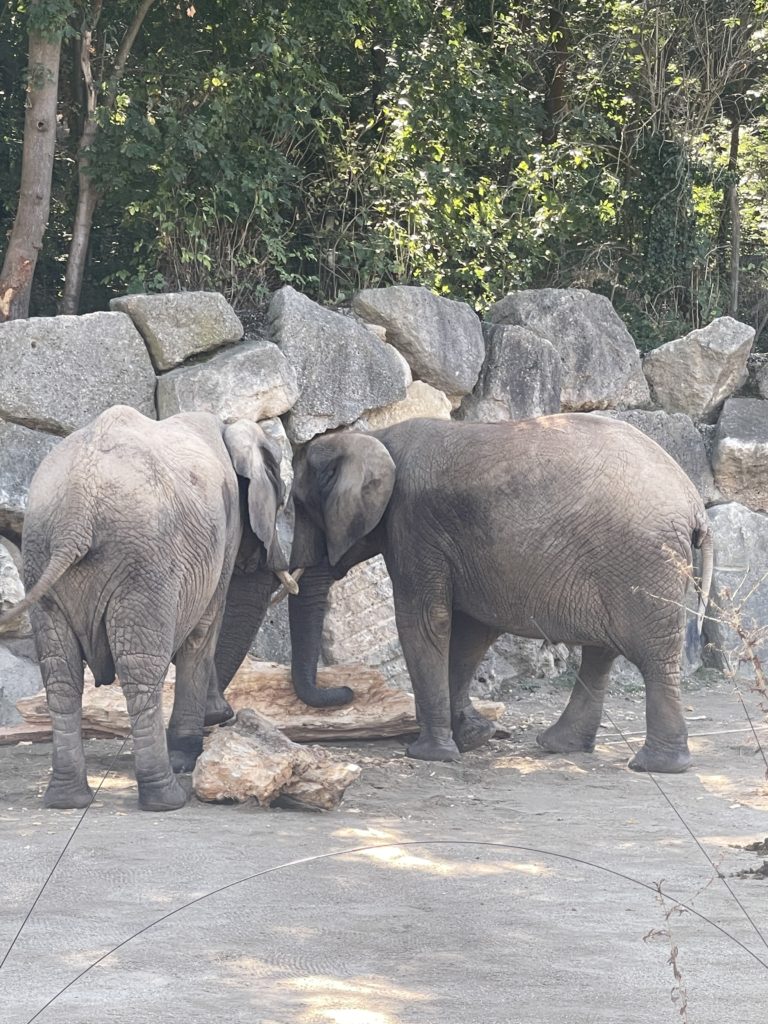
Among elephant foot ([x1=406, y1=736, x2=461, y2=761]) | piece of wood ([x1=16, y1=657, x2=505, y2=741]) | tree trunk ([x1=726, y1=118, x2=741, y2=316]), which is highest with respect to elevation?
tree trunk ([x1=726, y1=118, x2=741, y2=316])

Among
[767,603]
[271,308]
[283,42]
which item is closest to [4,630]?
[271,308]

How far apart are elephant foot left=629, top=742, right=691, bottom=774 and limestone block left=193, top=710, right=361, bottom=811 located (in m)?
1.87

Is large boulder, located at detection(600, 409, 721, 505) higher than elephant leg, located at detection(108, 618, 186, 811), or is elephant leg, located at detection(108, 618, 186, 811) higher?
large boulder, located at detection(600, 409, 721, 505)

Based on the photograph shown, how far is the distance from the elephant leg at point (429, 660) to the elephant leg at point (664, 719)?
1051 millimetres

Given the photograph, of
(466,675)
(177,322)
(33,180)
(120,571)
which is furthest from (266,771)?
(33,180)

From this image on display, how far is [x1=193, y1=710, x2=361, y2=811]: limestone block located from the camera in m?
6.58

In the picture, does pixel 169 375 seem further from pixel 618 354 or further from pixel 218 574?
pixel 618 354

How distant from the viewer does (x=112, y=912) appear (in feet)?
16.3

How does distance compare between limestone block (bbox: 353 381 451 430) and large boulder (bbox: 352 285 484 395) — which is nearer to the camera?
limestone block (bbox: 353 381 451 430)

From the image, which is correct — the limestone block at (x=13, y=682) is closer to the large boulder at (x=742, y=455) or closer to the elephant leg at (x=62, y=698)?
the elephant leg at (x=62, y=698)

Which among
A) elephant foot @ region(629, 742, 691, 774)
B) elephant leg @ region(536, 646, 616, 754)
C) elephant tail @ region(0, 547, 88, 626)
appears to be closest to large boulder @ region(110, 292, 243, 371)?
elephant leg @ region(536, 646, 616, 754)

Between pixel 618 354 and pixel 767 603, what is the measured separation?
230 cm

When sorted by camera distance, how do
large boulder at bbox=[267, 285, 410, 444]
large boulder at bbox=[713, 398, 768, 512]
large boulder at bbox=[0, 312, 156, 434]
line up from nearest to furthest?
large boulder at bbox=[0, 312, 156, 434]
large boulder at bbox=[267, 285, 410, 444]
large boulder at bbox=[713, 398, 768, 512]

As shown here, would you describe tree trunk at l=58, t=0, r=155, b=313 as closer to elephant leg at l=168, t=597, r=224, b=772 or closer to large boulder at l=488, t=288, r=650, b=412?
large boulder at l=488, t=288, r=650, b=412
